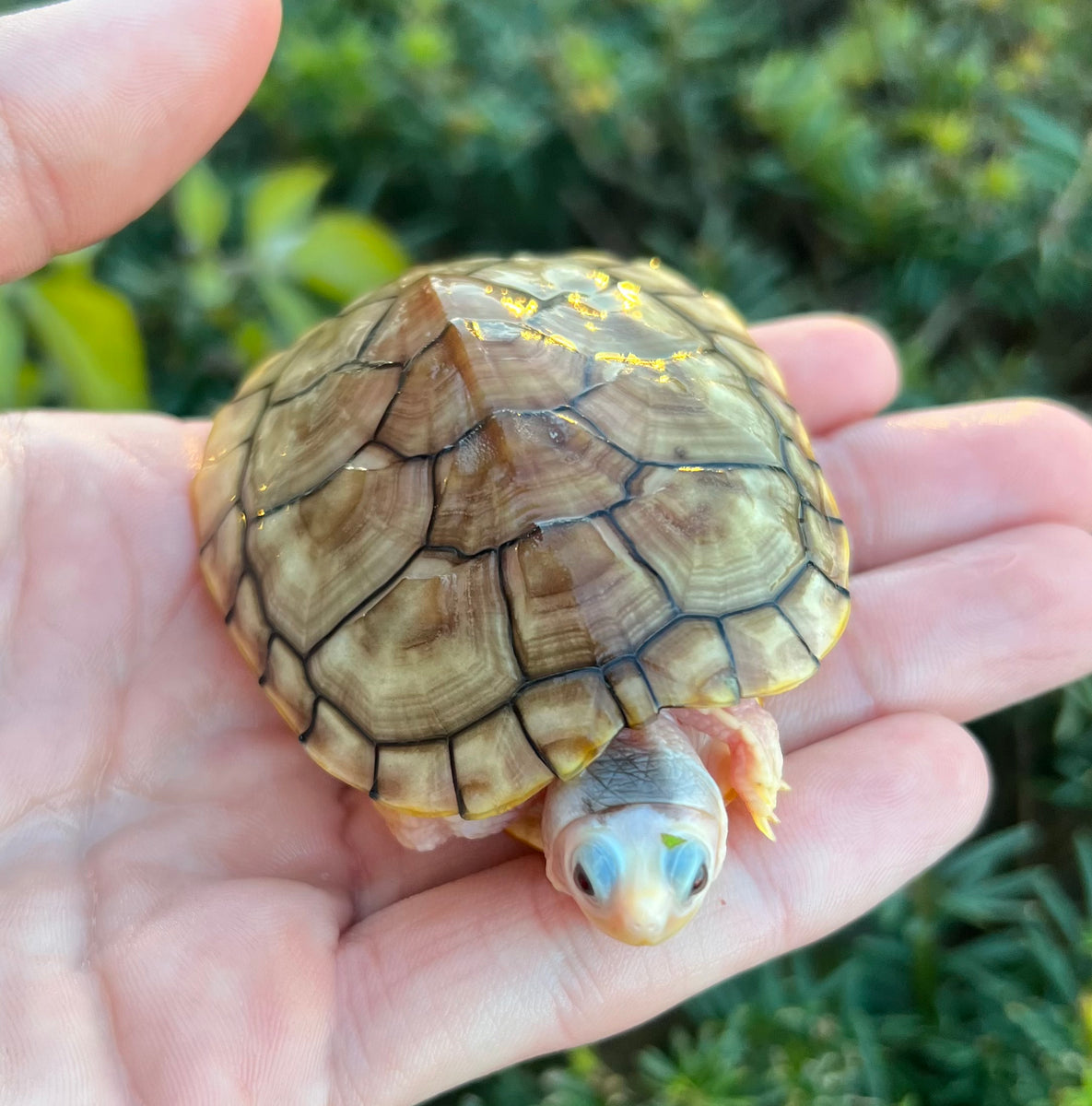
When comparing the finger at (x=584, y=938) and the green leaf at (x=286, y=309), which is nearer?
the finger at (x=584, y=938)

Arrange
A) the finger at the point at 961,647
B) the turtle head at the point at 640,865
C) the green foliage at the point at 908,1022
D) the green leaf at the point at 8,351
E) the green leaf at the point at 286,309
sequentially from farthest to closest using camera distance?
the green leaf at the point at 286,309 < the green leaf at the point at 8,351 < the finger at the point at 961,647 < the green foliage at the point at 908,1022 < the turtle head at the point at 640,865

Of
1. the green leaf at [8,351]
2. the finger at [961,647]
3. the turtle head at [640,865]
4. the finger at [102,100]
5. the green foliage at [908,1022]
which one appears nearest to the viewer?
the turtle head at [640,865]

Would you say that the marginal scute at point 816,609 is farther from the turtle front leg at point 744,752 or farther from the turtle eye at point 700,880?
the turtle eye at point 700,880

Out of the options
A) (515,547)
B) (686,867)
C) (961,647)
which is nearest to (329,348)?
(515,547)

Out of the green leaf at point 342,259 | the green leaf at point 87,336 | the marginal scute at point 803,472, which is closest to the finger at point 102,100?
the green leaf at point 87,336

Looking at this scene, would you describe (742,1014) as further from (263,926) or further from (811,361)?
(811,361)

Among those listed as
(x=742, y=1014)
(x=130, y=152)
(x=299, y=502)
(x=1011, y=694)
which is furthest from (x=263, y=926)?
(x=1011, y=694)

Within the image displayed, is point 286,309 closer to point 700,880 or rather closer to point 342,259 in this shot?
point 342,259

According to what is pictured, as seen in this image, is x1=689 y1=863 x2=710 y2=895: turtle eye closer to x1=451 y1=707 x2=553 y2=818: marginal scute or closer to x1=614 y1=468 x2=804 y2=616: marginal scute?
x1=451 y1=707 x2=553 y2=818: marginal scute
